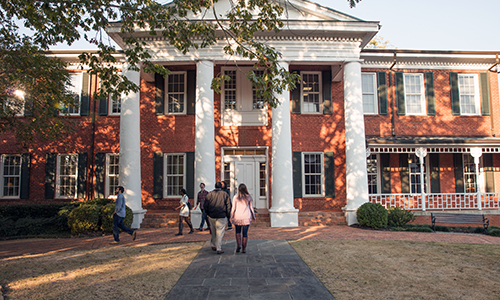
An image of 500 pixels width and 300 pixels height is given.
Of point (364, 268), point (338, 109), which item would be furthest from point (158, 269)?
point (338, 109)

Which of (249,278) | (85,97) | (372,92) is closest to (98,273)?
(249,278)

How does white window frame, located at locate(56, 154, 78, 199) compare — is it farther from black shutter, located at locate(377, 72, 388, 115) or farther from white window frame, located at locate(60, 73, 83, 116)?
black shutter, located at locate(377, 72, 388, 115)

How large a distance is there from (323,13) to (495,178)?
11.9 m

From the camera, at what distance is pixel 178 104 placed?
53.8ft

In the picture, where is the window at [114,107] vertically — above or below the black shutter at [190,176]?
above

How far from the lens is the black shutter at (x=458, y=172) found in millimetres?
16453

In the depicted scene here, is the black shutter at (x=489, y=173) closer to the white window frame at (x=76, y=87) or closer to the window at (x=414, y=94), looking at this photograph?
the window at (x=414, y=94)

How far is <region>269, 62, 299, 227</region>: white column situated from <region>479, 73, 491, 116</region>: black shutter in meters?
10.9

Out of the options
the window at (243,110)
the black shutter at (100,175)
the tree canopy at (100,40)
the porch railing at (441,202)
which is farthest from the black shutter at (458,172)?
the black shutter at (100,175)

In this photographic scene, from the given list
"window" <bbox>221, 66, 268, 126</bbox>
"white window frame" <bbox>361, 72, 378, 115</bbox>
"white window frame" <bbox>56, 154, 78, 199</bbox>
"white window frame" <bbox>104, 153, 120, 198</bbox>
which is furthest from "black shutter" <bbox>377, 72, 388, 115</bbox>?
"white window frame" <bbox>56, 154, 78, 199</bbox>

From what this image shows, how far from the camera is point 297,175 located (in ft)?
52.2

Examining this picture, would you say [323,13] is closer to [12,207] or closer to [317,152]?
[317,152]

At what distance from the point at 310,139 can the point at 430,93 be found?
6.71 meters

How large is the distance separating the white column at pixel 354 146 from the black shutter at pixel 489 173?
24.2 feet
